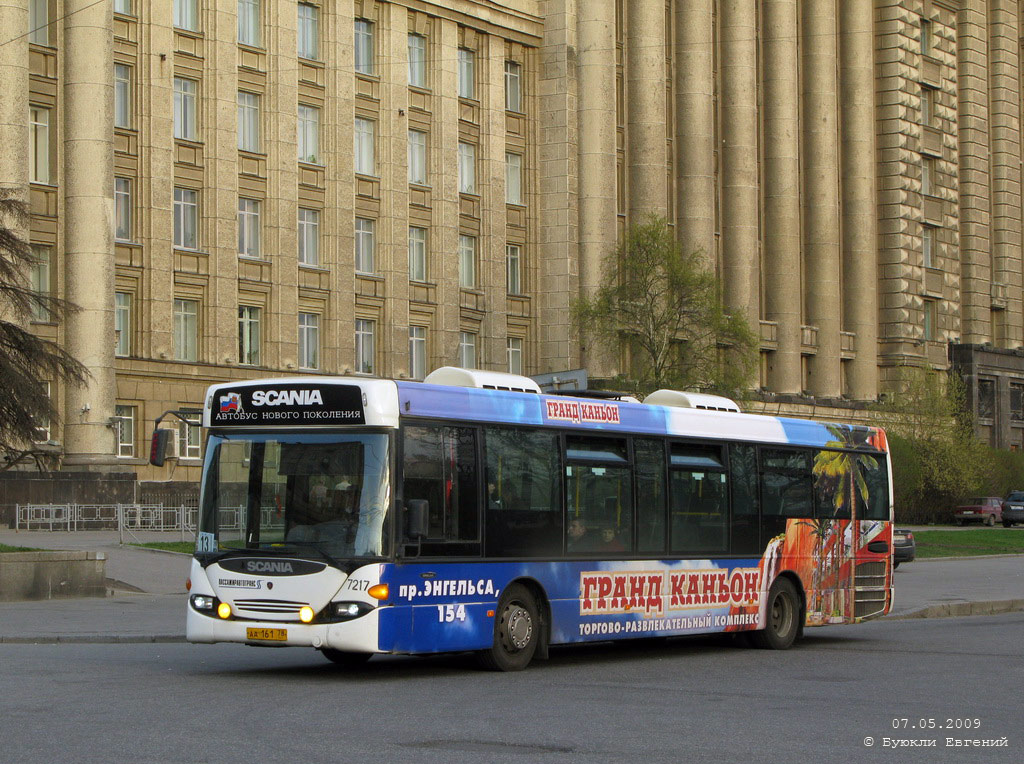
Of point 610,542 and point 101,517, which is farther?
point 101,517

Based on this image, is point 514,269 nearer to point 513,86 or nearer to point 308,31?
point 513,86

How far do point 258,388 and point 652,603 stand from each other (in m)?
4.89

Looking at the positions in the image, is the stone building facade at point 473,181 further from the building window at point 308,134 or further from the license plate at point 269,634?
the license plate at point 269,634

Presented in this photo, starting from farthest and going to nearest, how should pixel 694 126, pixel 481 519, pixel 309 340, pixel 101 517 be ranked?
pixel 694 126
pixel 309 340
pixel 101 517
pixel 481 519

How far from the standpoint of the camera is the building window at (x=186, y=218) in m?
51.2

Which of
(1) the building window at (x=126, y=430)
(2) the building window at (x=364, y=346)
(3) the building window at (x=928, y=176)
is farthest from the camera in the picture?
Result: (3) the building window at (x=928, y=176)

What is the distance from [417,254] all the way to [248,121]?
345 inches

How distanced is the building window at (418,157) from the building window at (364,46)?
2.93 metres

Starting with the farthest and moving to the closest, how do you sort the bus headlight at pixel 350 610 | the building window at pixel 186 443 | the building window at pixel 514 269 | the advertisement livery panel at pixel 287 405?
the building window at pixel 514 269
the building window at pixel 186 443
the advertisement livery panel at pixel 287 405
the bus headlight at pixel 350 610

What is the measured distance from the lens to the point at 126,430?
49219mm

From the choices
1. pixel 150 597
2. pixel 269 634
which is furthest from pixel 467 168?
pixel 269 634

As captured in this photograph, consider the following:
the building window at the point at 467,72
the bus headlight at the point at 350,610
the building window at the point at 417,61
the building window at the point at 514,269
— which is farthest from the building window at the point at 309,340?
the bus headlight at the point at 350,610

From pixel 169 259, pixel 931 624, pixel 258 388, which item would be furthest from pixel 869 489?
pixel 169 259

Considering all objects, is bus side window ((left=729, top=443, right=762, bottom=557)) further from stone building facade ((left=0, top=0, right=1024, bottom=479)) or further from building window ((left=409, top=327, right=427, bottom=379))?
building window ((left=409, top=327, right=427, bottom=379))
